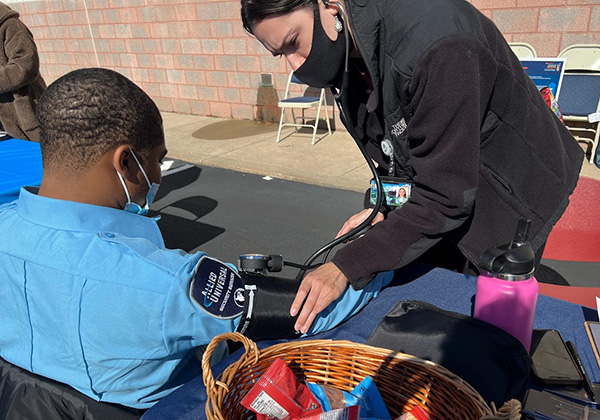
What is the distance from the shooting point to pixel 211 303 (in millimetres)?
972

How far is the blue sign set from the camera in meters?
4.31

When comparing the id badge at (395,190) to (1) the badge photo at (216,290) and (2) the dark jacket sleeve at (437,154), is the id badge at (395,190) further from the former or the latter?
(1) the badge photo at (216,290)

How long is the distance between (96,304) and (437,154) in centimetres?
83

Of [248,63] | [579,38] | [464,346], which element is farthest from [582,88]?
[464,346]

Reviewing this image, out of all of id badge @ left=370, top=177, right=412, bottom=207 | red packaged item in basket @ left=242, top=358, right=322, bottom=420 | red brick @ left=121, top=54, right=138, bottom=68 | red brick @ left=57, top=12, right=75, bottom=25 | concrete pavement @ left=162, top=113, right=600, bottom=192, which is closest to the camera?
red packaged item in basket @ left=242, top=358, right=322, bottom=420

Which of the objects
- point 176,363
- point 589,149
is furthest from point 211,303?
point 589,149

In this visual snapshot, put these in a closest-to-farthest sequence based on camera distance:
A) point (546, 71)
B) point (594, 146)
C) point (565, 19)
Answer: point (546, 71) → point (565, 19) → point (594, 146)

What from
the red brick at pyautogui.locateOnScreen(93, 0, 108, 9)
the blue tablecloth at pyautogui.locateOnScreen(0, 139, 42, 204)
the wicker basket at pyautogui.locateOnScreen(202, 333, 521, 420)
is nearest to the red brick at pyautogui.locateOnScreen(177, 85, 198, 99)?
the red brick at pyautogui.locateOnScreen(93, 0, 108, 9)

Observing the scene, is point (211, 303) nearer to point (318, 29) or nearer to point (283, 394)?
point (283, 394)

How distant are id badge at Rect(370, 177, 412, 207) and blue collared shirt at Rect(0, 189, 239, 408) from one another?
710mm

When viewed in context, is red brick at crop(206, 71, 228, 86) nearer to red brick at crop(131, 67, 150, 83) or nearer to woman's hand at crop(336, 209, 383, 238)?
red brick at crop(131, 67, 150, 83)

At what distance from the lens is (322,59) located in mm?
1337

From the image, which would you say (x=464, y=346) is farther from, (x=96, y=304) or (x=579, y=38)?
(x=579, y=38)

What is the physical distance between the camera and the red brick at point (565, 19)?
4.43m
